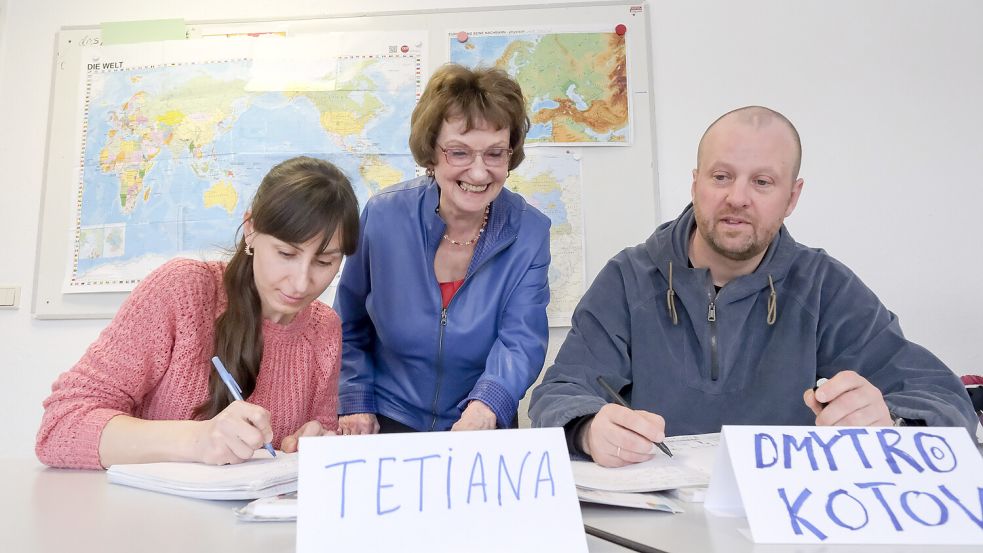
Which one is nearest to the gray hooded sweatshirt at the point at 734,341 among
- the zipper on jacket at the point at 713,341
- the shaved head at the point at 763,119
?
the zipper on jacket at the point at 713,341

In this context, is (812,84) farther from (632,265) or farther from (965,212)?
(632,265)

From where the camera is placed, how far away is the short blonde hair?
138 cm

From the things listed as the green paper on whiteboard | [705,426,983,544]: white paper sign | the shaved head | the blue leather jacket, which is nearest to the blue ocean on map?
the green paper on whiteboard

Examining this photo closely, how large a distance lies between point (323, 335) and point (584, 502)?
78 centimetres

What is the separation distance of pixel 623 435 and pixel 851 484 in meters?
0.30

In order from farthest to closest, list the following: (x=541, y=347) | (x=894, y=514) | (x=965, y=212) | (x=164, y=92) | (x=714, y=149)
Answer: (x=164, y=92) < (x=965, y=212) < (x=541, y=347) < (x=714, y=149) < (x=894, y=514)

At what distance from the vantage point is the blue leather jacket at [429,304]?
1453mm

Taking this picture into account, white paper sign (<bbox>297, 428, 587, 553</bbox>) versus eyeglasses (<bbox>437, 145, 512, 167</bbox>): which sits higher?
eyeglasses (<bbox>437, 145, 512, 167</bbox>)

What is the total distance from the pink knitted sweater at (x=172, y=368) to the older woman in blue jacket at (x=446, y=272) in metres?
0.15

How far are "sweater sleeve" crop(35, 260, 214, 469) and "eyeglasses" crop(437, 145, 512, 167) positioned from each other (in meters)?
0.54

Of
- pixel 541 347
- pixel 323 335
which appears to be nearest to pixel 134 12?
pixel 323 335

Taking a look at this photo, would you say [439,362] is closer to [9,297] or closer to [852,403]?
[852,403]

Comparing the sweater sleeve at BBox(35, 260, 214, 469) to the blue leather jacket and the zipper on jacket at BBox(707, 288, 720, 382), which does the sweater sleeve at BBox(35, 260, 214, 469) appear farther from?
the zipper on jacket at BBox(707, 288, 720, 382)

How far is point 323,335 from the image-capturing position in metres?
1.34
